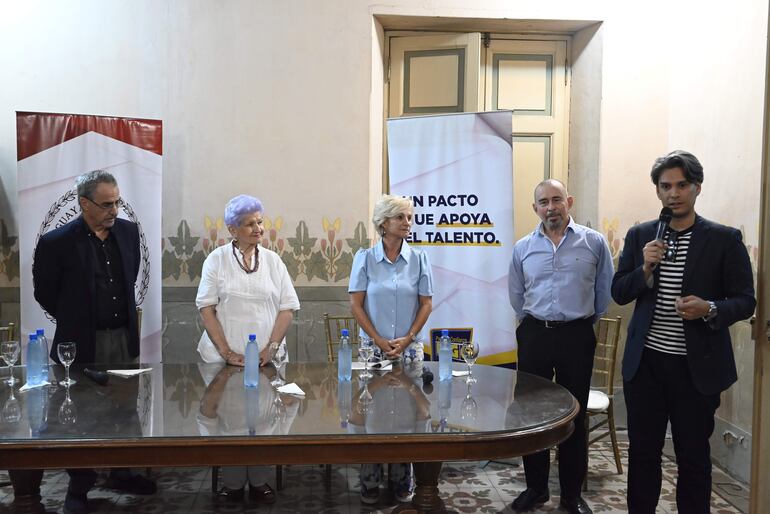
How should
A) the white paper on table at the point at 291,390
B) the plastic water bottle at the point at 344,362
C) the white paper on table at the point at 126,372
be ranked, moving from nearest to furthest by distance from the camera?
the white paper on table at the point at 291,390, the plastic water bottle at the point at 344,362, the white paper on table at the point at 126,372

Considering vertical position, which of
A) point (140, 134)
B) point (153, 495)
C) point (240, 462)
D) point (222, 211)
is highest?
point (140, 134)

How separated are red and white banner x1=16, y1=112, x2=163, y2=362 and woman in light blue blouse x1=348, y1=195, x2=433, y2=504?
1.50 m

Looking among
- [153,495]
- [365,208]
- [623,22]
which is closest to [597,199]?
[623,22]

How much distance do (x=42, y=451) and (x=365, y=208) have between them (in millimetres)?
2885

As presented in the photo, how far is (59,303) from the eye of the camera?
10.7 ft

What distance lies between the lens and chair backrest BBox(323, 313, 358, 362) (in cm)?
423

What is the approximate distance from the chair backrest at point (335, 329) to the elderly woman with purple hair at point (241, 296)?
864 mm

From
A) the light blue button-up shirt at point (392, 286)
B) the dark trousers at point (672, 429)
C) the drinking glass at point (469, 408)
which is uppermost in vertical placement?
the light blue button-up shirt at point (392, 286)

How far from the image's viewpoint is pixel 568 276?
3281 mm

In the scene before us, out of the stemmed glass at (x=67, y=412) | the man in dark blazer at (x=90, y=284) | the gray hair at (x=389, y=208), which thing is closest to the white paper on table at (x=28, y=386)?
the stemmed glass at (x=67, y=412)

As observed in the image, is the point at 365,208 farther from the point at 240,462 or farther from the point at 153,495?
the point at 240,462

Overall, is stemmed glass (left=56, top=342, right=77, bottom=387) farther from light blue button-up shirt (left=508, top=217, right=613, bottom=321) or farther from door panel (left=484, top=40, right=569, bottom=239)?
door panel (left=484, top=40, right=569, bottom=239)

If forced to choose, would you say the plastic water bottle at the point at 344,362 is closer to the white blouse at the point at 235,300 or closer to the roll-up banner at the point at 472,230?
the white blouse at the point at 235,300

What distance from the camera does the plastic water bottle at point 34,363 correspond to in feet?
8.84
